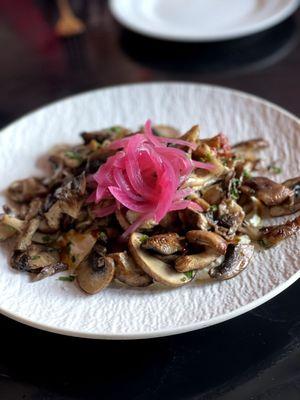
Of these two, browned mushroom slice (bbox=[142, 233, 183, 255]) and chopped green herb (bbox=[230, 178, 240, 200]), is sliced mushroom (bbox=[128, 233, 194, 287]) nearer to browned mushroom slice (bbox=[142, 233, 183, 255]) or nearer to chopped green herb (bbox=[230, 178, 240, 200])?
browned mushroom slice (bbox=[142, 233, 183, 255])

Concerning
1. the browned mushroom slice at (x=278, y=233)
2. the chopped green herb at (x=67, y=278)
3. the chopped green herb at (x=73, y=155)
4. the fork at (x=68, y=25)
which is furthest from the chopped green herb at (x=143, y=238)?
the fork at (x=68, y=25)

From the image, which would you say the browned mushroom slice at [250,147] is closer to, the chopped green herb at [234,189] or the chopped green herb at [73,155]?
the chopped green herb at [234,189]

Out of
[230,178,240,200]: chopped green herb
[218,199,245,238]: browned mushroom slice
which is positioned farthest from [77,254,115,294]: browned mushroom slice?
[230,178,240,200]: chopped green herb

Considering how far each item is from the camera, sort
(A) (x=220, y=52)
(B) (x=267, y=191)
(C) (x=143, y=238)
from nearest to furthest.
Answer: (C) (x=143, y=238) < (B) (x=267, y=191) < (A) (x=220, y=52)

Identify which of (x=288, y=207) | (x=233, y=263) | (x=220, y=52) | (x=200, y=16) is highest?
(x=200, y=16)

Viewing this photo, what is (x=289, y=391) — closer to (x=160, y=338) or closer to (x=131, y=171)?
(x=160, y=338)

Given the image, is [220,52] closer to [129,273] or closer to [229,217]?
[229,217]

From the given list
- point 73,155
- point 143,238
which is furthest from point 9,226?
point 143,238
